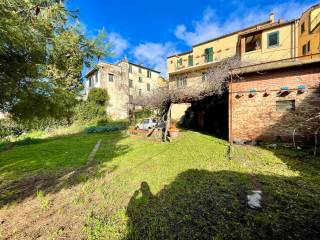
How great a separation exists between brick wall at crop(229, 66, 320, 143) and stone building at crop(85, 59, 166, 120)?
17116 millimetres

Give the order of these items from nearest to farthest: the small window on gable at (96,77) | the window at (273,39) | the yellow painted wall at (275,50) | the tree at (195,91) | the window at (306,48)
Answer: the tree at (195,91) < the yellow painted wall at (275,50) < the window at (273,39) < the window at (306,48) < the small window on gable at (96,77)

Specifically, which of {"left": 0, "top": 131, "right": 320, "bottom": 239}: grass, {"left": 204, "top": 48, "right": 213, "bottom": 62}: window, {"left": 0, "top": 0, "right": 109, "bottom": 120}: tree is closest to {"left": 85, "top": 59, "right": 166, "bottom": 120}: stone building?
{"left": 204, "top": 48, "right": 213, "bottom": 62}: window

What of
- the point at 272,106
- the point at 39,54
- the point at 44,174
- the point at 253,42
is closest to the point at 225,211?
the point at 39,54

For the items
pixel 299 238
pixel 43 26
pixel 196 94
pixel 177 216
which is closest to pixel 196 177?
pixel 177 216

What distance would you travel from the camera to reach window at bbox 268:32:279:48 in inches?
651

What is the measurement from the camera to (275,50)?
54.9 feet

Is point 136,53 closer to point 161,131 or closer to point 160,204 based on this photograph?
point 161,131

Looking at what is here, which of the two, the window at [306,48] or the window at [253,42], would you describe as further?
the window at [306,48]

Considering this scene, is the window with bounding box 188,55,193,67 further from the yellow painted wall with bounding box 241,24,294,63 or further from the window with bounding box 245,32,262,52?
the yellow painted wall with bounding box 241,24,294,63

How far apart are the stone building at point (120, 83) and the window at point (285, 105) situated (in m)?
18.5

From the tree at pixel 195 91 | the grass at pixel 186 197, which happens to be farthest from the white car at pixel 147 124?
the grass at pixel 186 197

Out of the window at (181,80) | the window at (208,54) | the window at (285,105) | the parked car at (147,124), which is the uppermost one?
the window at (208,54)

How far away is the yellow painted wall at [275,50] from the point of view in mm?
16172

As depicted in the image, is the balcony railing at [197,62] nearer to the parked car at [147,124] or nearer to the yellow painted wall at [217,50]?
the yellow painted wall at [217,50]
